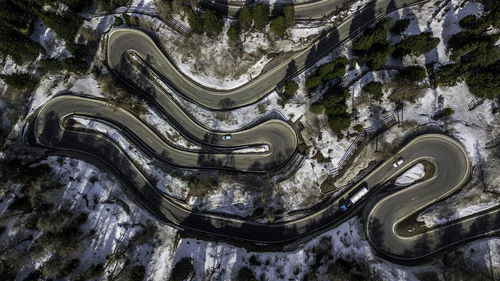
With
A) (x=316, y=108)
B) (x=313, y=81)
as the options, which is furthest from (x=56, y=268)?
(x=313, y=81)

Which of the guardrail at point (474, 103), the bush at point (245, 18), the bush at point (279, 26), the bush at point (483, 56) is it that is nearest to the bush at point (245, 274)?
the bush at point (279, 26)

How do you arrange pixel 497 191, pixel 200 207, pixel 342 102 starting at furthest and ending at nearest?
pixel 200 207 < pixel 342 102 < pixel 497 191

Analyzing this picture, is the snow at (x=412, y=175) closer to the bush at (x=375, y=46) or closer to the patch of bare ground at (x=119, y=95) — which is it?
the bush at (x=375, y=46)

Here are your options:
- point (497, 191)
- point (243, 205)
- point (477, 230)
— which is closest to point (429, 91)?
point (497, 191)

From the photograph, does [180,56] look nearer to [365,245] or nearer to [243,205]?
[243,205]

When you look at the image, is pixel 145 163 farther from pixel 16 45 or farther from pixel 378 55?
pixel 378 55
